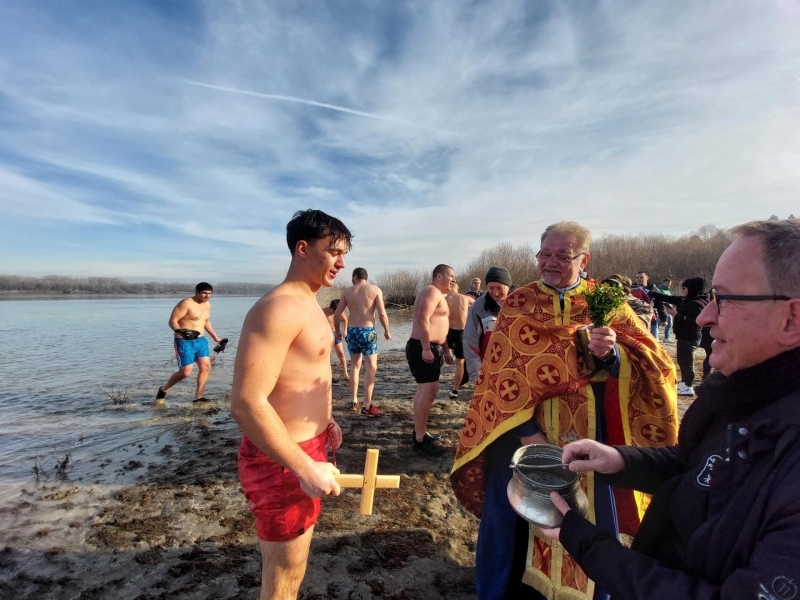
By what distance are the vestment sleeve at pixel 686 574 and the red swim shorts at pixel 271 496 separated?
1.27 m

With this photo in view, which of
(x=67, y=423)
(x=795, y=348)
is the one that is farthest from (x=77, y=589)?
(x=67, y=423)

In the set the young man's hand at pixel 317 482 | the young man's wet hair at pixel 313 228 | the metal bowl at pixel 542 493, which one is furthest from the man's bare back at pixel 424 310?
the metal bowl at pixel 542 493

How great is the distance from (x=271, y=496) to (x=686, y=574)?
163 cm

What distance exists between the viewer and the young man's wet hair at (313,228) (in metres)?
2.11

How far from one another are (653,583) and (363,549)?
2.70m

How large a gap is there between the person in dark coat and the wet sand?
483cm

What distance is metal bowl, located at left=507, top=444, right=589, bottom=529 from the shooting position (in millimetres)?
1308

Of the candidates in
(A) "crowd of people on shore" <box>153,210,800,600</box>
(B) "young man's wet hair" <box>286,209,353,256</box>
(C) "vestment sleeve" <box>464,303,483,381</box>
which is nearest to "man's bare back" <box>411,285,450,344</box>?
(C) "vestment sleeve" <box>464,303,483,381</box>

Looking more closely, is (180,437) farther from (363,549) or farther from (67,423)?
(363,549)

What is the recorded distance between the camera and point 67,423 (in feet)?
22.4

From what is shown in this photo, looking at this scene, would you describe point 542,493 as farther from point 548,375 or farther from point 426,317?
point 426,317

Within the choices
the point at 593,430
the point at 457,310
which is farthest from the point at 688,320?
the point at 593,430

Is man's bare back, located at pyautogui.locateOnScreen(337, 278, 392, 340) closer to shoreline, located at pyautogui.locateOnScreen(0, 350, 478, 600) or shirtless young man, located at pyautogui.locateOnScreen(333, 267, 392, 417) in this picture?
shirtless young man, located at pyautogui.locateOnScreen(333, 267, 392, 417)

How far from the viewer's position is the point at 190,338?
24.9ft
